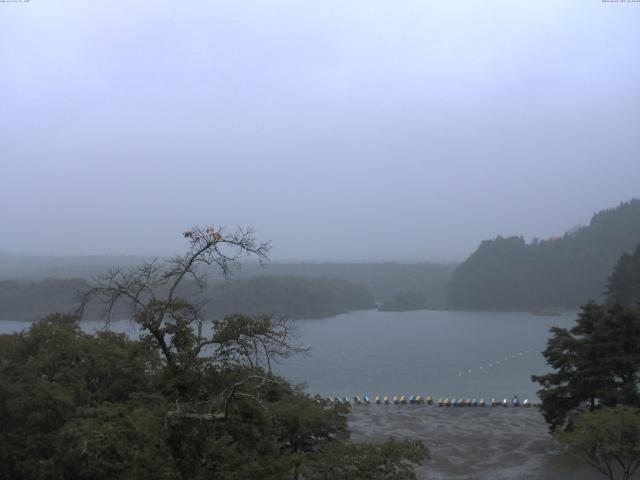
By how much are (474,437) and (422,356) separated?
20692 millimetres

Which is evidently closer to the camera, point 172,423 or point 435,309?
point 172,423

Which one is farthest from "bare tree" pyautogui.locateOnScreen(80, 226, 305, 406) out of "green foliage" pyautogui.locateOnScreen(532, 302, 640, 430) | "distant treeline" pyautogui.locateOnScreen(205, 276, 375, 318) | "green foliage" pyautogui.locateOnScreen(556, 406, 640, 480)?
"distant treeline" pyautogui.locateOnScreen(205, 276, 375, 318)

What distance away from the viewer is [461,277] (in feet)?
230

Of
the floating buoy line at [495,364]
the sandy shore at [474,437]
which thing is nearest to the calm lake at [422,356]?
the floating buoy line at [495,364]

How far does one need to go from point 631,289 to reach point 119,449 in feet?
110

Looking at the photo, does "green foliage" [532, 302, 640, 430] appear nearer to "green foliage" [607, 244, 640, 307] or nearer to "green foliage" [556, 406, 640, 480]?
"green foliage" [556, 406, 640, 480]

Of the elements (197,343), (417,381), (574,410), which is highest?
(197,343)

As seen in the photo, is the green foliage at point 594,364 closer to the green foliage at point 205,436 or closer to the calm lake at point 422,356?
the green foliage at point 205,436

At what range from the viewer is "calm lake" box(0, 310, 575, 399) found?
2856 cm

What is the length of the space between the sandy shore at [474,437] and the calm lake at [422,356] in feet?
16.2

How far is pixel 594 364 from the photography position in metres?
14.3

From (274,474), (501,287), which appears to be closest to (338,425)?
(274,474)

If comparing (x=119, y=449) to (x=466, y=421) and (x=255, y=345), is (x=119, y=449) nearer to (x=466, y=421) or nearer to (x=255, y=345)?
(x=255, y=345)

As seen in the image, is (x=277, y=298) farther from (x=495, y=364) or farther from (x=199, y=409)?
(x=199, y=409)
